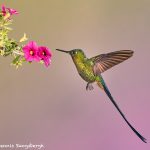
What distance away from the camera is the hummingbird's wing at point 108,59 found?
2.09 metres

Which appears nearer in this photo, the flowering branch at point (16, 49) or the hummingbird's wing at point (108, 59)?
the flowering branch at point (16, 49)

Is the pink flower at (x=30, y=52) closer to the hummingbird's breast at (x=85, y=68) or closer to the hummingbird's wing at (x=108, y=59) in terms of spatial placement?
the hummingbird's wing at (x=108, y=59)

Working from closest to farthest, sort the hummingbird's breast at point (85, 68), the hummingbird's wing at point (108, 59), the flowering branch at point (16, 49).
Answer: the flowering branch at point (16, 49)
the hummingbird's wing at point (108, 59)
the hummingbird's breast at point (85, 68)

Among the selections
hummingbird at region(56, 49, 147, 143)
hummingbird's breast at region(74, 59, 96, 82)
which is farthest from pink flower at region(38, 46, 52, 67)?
hummingbird's breast at region(74, 59, 96, 82)

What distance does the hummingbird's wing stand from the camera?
2.09 metres

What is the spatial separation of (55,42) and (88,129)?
2.28 feet

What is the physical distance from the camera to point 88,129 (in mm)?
3096

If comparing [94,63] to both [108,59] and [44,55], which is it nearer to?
[108,59]

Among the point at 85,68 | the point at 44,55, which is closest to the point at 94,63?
the point at 85,68

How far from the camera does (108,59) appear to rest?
7.18 feet

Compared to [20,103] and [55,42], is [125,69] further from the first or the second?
[20,103]

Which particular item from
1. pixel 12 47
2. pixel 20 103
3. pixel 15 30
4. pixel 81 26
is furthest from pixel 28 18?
pixel 12 47

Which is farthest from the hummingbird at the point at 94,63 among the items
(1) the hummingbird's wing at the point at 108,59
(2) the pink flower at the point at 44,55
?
(2) the pink flower at the point at 44,55

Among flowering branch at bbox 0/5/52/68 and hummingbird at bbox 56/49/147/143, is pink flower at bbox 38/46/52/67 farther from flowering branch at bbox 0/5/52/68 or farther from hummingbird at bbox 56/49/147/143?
hummingbird at bbox 56/49/147/143
